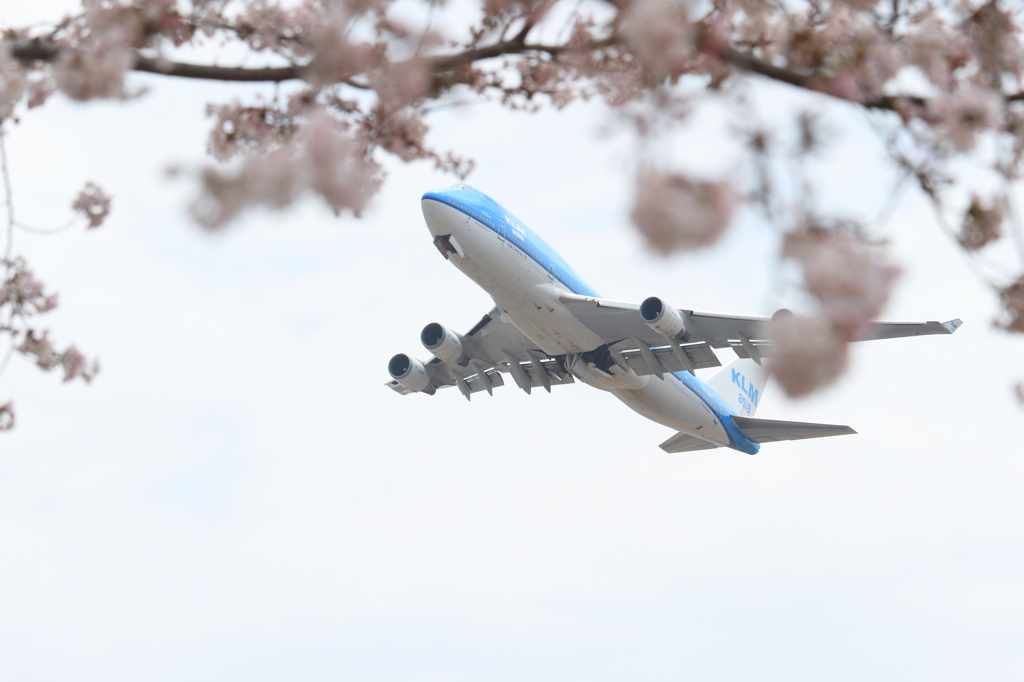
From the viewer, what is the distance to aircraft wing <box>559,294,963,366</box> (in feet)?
84.4

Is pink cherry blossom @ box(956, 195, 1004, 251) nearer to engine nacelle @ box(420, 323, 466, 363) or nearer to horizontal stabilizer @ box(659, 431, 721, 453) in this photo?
engine nacelle @ box(420, 323, 466, 363)

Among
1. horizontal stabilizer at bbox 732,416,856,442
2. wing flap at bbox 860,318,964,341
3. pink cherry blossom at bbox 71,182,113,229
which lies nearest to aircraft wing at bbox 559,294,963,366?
wing flap at bbox 860,318,964,341

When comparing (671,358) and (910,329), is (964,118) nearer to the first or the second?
(910,329)

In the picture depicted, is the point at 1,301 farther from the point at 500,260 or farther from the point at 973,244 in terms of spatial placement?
the point at 500,260

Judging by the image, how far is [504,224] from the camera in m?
24.0

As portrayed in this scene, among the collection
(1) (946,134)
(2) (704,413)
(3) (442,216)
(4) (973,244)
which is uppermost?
(3) (442,216)

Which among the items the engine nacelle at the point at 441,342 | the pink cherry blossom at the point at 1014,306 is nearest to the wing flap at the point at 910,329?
the engine nacelle at the point at 441,342

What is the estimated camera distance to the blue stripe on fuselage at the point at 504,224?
23.1 meters

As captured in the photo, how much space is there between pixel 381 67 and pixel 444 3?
1.87ft

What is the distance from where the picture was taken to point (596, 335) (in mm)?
27484

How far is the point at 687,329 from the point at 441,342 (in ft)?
27.2

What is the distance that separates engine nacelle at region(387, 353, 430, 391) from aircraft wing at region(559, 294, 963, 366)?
26.5 feet

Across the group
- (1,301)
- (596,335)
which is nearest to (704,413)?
(596,335)

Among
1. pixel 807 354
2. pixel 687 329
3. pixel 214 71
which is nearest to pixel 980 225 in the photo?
pixel 807 354
